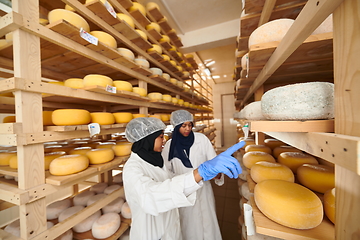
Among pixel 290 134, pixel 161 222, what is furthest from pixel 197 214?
pixel 290 134

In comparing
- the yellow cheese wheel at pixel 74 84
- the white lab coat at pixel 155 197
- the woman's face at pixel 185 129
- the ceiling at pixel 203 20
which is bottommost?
the white lab coat at pixel 155 197

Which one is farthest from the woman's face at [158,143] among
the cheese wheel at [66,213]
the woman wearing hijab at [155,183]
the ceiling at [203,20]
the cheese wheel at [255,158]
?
the ceiling at [203,20]

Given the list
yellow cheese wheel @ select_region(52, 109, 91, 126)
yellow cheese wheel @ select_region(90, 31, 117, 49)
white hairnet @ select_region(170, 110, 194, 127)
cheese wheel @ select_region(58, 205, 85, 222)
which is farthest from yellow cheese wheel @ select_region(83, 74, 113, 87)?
cheese wheel @ select_region(58, 205, 85, 222)

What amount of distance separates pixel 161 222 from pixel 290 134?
1.15 meters

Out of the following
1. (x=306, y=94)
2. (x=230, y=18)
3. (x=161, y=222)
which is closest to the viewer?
(x=306, y=94)

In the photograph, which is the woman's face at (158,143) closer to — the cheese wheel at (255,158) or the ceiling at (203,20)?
the cheese wheel at (255,158)

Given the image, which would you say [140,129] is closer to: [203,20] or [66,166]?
[66,166]

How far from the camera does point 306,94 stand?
535 millimetres

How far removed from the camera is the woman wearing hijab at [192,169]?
1.72 m

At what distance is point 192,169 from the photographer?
1765 millimetres

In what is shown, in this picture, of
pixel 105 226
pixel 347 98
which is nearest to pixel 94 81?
pixel 105 226

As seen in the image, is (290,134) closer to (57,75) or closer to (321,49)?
(321,49)

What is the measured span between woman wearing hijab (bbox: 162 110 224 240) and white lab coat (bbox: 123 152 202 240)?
395 millimetres

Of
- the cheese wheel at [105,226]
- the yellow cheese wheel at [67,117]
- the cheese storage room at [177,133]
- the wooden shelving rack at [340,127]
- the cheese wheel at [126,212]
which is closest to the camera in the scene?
the wooden shelving rack at [340,127]
